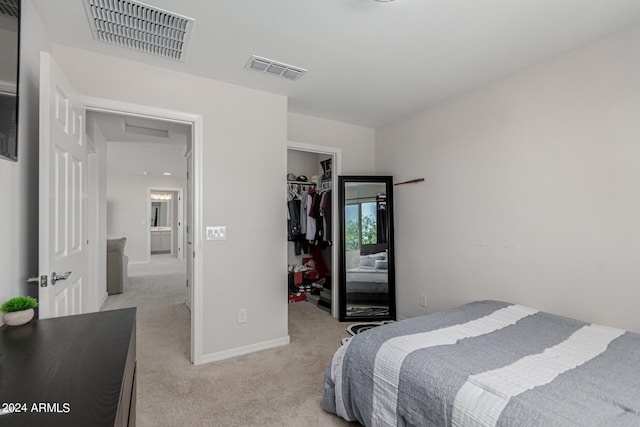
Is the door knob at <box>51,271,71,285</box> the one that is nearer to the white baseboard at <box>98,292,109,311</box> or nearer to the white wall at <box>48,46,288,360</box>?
the white wall at <box>48,46,288,360</box>

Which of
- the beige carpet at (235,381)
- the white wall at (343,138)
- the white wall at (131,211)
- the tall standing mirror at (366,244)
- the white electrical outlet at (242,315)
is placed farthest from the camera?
the white wall at (131,211)

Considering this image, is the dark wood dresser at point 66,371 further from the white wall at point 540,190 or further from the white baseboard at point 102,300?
the white baseboard at point 102,300

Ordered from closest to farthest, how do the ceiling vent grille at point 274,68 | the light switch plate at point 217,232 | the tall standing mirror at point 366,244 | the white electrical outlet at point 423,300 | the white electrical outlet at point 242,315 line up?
the ceiling vent grille at point 274,68
the light switch plate at point 217,232
the white electrical outlet at point 242,315
the white electrical outlet at point 423,300
the tall standing mirror at point 366,244

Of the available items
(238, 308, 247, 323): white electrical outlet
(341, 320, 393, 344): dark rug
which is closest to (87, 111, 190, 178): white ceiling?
(238, 308, 247, 323): white electrical outlet

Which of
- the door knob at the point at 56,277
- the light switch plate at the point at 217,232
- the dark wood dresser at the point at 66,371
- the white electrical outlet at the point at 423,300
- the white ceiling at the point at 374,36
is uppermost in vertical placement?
the white ceiling at the point at 374,36

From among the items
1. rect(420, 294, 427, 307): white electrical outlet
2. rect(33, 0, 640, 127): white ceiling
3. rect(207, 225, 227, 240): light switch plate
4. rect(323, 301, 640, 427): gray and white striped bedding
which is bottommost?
rect(420, 294, 427, 307): white electrical outlet

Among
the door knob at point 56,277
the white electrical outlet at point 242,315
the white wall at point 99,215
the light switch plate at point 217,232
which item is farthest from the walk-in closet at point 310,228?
the door knob at point 56,277

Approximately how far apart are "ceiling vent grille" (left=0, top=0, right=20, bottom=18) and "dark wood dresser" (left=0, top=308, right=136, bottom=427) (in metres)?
1.15

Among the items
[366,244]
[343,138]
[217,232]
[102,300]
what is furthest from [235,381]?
[102,300]

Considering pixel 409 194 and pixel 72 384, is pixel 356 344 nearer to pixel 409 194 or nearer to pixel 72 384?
pixel 72 384

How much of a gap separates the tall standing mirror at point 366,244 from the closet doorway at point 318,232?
138 mm

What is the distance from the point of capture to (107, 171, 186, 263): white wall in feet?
24.1

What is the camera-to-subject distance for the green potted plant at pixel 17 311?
1.07 metres

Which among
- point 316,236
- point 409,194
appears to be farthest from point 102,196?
point 409,194
